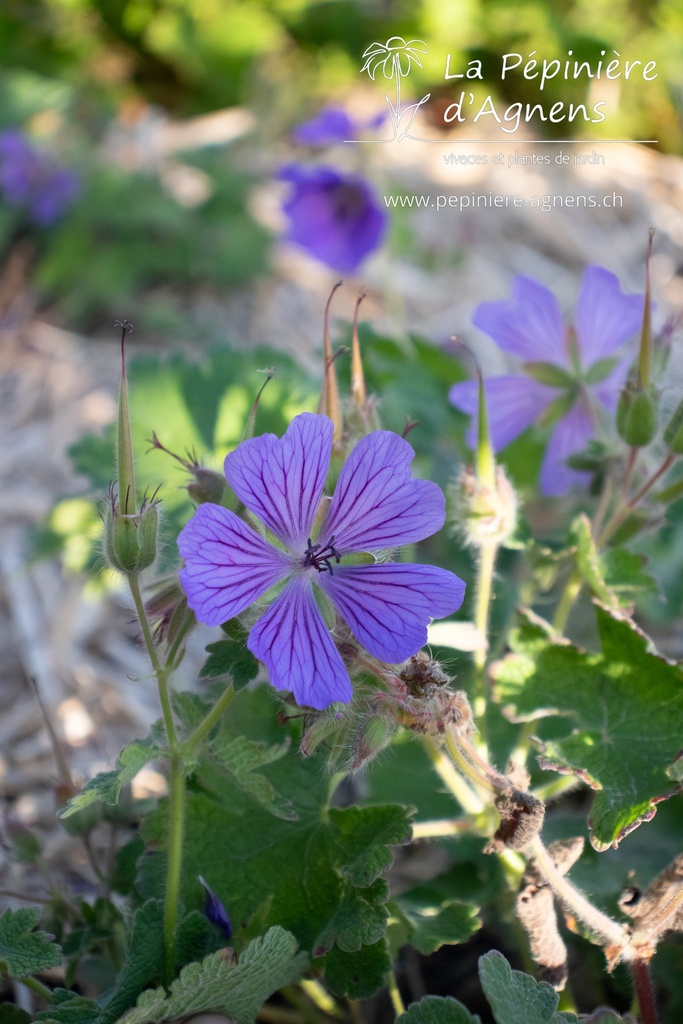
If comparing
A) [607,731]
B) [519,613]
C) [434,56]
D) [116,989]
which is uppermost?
[434,56]

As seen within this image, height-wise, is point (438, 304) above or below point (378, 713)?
above

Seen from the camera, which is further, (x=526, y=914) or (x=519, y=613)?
(x=519, y=613)

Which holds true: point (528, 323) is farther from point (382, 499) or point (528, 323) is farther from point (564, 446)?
point (382, 499)

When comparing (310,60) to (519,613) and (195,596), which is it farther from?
(195,596)

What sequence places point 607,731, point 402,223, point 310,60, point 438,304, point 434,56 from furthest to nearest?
point 310,60
point 434,56
point 438,304
point 402,223
point 607,731

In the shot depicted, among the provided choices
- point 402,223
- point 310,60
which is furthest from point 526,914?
point 310,60

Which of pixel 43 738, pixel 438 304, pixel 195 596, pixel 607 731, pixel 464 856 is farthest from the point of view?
pixel 438 304

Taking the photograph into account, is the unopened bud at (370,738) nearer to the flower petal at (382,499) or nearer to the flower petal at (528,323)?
the flower petal at (382,499)

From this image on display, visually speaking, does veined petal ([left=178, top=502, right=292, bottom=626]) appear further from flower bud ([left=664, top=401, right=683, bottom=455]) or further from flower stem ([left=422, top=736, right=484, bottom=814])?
flower bud ([left=664, top=401, right=683, bottom=455])

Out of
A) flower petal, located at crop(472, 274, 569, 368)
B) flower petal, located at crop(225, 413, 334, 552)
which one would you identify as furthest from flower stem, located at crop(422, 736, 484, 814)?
flower petal, located at crop(472, 274, 569, 368)
